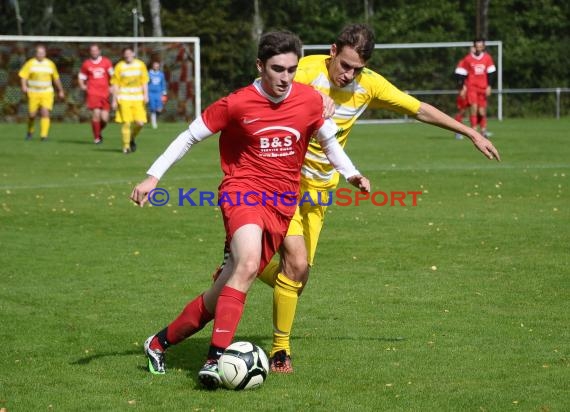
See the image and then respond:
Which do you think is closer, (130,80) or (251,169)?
(251,169)

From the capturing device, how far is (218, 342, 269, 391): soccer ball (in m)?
6.16

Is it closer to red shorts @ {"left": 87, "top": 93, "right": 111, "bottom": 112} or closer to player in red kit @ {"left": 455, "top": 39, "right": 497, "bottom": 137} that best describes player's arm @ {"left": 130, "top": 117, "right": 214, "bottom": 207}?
red shorts @ {"left": 87, "top": 93, "right": 111, "bottom": 112}

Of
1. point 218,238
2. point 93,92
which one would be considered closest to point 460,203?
point 218,238

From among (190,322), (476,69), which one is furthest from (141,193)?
(476,69)

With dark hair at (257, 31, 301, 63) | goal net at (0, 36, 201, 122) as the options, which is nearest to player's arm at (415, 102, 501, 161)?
dark hair at (257, 31, 301, 63)

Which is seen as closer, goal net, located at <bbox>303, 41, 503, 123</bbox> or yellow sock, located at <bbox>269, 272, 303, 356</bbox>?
yellow sock, located at <bbox>269, 272, 303, 356</bbox>

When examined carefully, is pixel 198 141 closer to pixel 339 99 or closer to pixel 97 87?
pixel 339 99

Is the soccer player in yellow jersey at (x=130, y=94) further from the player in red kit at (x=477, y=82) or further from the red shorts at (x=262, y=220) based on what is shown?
the red shorts at (x=262, y=220)

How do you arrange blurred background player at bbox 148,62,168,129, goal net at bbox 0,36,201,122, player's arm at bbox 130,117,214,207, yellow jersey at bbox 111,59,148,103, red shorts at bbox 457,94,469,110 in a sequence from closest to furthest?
player's arm at bbox 130,117,214,207 < yellow jersey at bbox 111,59,148,103 < red shorts at bbox 457,94,469,110 < blurred background player at bbox 148,62,168,129 < goal net at bbox 0,36,201,122

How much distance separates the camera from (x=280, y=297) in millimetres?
6863

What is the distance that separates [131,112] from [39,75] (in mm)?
4649

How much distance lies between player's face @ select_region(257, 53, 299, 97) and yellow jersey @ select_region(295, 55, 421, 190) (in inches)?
36.0

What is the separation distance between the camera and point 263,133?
21.1 feet

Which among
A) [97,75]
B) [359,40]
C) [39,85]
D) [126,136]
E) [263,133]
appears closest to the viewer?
[263,133]
